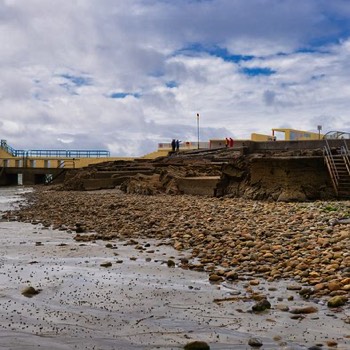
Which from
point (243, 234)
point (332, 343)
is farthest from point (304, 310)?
point (243, 234)

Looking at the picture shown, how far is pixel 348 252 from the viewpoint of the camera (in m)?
6.80

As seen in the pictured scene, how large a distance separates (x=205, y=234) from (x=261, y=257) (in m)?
2.49

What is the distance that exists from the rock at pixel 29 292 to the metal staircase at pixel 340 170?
12.1m

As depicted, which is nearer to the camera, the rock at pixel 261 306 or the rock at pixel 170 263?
the rock at pixel 261 306

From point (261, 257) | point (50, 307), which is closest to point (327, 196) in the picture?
point (261, 257)

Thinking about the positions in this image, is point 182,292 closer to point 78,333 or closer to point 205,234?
point 78,333

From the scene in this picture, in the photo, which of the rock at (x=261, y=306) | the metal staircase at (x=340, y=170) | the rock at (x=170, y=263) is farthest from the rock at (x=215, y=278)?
the metal staircase at (x=340, y=170)

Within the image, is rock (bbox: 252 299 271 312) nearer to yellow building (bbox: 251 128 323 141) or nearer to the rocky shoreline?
the rocky shoreline

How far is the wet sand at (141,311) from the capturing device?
4316 mm

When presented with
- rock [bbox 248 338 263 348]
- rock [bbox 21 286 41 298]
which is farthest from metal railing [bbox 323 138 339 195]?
rock [bbox 248 338 263 348]

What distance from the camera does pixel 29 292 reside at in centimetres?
598

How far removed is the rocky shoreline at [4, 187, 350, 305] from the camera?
6.36 m

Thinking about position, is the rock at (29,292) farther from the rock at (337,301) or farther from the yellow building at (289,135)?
the yellow building at (289,135)

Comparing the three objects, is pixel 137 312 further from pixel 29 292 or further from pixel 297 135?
pixel 297 135
